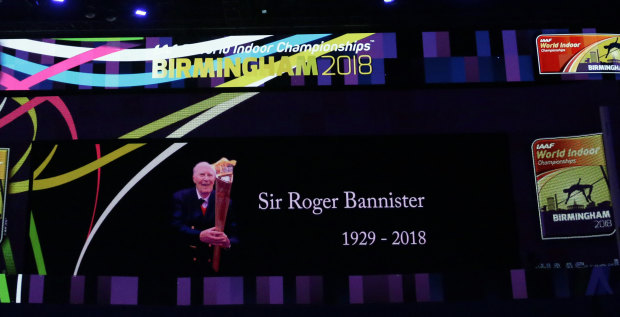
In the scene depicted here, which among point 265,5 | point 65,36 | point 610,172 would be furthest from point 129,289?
point 610,172

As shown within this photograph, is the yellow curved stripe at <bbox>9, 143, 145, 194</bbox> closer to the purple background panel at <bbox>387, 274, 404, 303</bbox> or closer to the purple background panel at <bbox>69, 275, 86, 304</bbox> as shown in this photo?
the purple background panel at <bbox>69, 275, 86, 304</bbox>

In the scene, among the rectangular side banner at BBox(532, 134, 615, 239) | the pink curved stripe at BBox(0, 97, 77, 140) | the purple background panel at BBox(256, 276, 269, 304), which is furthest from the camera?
the pink curved stripe at BBox(0, 97, 77, 140)

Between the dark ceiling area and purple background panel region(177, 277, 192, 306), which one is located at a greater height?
the dark ceiling area

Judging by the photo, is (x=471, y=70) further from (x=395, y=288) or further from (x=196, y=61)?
(x=196, y=61)

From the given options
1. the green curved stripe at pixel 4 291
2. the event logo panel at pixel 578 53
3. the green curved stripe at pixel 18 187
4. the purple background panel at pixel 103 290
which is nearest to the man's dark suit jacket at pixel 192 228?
the purple background panel at pixel 103 290

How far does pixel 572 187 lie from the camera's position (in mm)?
5562

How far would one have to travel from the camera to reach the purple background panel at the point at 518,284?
5391 mm

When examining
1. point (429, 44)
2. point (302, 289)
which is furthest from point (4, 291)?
point (429, 44)

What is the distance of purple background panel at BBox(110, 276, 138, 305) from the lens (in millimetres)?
5367

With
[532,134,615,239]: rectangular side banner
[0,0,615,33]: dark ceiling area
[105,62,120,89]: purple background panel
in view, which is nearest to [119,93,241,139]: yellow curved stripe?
[105,62,120,89]: purple background panel

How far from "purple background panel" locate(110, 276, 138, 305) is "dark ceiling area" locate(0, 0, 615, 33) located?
293 cm

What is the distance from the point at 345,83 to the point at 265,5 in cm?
128

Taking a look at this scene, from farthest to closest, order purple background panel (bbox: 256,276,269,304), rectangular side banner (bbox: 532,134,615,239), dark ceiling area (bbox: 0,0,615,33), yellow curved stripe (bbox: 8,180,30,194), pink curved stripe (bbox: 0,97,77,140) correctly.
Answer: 1. dark ceiling area (bbox: 0,0,615,33)
2. pink curved stripe (bbox: 0,97,77,140)
3. yellow curved stripe (bbox: 8,180,30,194)
4. rectangular side banner (bbox: 532,134,615,239)
5. purple background panel (bbox: 256,276,269,304)

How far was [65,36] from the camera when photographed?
234 inches
